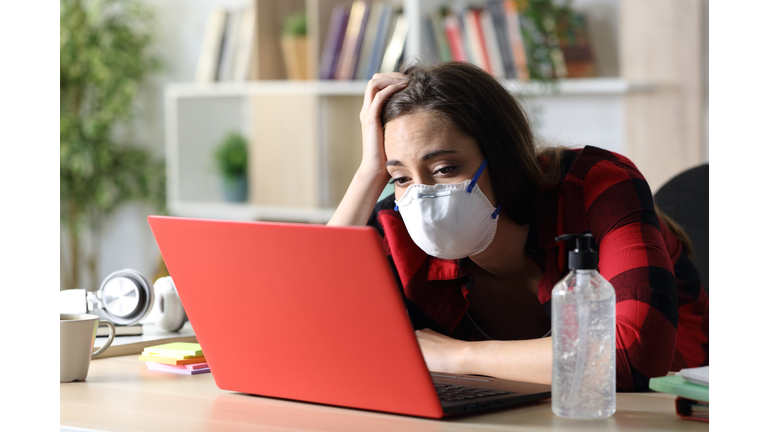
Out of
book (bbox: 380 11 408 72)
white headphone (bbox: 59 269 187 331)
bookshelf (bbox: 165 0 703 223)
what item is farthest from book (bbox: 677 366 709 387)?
book (bbox: 380 11 408 72)

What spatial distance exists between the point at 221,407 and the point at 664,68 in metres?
2.20

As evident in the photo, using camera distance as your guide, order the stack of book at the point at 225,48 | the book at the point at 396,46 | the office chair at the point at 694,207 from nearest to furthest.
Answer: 1. the office chair at the point at 694,207
2. the book at the point at 396,46
3. the stack of book at the point at 225,48

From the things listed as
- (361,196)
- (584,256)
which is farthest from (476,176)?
(584,256)

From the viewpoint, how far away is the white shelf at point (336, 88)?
2701 millimetres

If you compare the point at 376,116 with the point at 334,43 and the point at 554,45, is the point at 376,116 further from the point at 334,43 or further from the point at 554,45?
the point at 334,43

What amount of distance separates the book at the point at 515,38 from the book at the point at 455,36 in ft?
0.58

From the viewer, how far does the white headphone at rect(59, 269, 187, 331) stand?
1.35 meters

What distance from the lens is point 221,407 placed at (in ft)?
2.91

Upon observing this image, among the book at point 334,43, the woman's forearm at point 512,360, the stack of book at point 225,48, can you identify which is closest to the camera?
the woman's forearm at point 512,360

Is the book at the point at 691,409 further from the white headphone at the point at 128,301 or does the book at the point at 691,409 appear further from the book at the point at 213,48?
the book at the point at 213,48

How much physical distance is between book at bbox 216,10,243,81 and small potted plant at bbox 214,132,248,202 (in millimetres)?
277

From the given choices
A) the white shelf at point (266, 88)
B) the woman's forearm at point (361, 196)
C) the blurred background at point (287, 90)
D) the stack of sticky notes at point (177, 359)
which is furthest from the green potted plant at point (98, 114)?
the stack of sticky notes at point (177, 359)

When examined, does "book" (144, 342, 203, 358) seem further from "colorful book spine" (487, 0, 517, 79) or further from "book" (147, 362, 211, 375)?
"colorful book spine" (487, 0, 517, 79)
